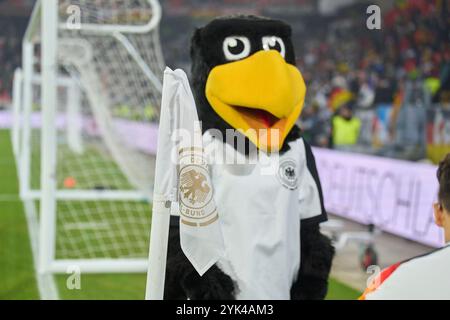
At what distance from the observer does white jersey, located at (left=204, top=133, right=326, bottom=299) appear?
2.67 m

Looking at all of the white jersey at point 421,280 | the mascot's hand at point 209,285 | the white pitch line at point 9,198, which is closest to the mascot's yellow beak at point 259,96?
the mascot's hand at point 209,285

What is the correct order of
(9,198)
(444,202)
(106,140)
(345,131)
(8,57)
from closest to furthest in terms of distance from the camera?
(444,202)
(106,140)
(9,198)
(345,131)
(8,57)

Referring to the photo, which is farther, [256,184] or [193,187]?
[256,184]

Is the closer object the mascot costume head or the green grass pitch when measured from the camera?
the mascot costume head

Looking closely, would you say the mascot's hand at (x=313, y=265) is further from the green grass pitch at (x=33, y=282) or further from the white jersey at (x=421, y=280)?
the green grass pitch at (x=33, y=282)

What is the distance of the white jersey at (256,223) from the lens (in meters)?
2.67

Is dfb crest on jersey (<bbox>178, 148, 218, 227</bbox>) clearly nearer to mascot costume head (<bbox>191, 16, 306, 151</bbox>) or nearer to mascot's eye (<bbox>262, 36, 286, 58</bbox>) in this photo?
mascot costume head (<bbox>191, 16, 306, 151</bbox>)

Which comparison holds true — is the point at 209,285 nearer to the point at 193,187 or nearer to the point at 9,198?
the point at 193,187

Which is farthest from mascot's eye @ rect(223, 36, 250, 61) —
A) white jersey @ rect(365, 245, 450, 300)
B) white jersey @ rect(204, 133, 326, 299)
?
white jersey @ rect(365, 245, 450, 300)

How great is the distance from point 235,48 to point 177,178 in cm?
100

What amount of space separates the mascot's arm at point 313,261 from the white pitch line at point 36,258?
2.28 m

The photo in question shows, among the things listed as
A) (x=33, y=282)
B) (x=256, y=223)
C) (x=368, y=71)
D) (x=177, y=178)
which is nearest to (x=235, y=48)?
(x=256, y=223)

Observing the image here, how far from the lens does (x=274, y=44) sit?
9.75 feet
